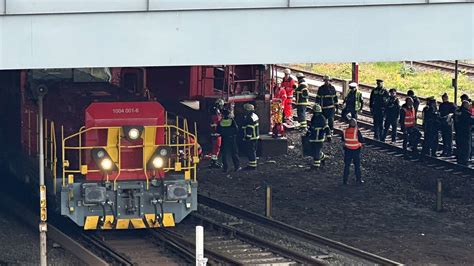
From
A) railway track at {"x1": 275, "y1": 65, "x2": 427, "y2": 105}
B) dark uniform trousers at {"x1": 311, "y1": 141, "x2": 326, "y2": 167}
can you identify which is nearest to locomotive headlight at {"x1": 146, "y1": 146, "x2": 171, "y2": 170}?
dark uniform trousers at {"x1": 311, "y1": 141, "x2": 326, "y2": 167}

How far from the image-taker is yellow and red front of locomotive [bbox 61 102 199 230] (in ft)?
62.1

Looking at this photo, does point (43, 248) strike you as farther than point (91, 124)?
No

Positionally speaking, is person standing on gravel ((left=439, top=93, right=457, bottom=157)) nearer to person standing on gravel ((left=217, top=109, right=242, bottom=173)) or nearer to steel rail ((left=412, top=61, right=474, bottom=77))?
person standing on gravel ((left=217, top=109, right=242, bottom=173))

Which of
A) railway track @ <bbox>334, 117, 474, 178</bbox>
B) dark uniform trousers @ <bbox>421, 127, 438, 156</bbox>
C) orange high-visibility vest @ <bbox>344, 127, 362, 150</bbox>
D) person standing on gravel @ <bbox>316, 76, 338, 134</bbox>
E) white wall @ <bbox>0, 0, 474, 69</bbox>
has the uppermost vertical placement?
white wall @ <bbox>0, 0, 474, 69</bbox>

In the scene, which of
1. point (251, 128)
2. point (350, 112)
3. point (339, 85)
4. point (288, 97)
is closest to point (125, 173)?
point (251, 128)

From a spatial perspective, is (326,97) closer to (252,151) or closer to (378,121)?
(378,121)

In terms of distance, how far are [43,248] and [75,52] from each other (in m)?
2.88

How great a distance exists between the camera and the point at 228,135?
25391 millimetres

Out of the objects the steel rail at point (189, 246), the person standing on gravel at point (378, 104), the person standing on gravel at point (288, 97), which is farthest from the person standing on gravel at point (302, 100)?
the steel rail at point (189, 246)

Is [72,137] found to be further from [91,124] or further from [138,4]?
[138,4]

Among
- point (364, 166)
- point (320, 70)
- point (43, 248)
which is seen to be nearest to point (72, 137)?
point (43, 248)

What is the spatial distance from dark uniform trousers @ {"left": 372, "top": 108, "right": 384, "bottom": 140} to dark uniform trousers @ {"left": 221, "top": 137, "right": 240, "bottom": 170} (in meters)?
4.04

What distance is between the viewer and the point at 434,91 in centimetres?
3588

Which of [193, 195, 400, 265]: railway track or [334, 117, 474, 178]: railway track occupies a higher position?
[334, 117, 474, 178]: railway track
